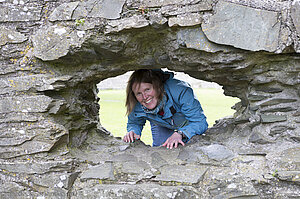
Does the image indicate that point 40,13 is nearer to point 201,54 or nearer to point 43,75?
point 43,75

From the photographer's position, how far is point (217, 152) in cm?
243

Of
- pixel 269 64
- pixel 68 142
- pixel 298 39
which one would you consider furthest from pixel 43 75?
pixel 298 39

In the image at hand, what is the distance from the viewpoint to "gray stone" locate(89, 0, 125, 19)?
217 centimetres

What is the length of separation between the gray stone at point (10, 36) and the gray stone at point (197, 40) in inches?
57.0

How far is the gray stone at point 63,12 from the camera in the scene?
7.36 feet

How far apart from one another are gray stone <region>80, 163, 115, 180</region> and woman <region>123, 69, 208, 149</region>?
0.67m

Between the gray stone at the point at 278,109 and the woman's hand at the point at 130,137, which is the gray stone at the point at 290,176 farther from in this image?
the woman's hand at the point at 130,137

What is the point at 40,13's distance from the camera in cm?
231

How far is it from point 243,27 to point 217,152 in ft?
3.78

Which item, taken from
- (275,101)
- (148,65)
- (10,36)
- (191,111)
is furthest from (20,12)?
(275,101)

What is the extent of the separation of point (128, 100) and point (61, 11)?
1394 mm

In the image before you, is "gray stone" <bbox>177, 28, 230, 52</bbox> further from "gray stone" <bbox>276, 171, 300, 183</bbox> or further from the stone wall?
"gray stone" <bbox>276, 171, 300, 183</bbox>

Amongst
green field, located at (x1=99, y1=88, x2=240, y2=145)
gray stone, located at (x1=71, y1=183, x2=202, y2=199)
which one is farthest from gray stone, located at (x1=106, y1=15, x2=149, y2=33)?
green field, located at (x1=99, y1=88, x2=240, y2=145)

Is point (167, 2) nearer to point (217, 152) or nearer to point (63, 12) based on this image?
point (63, 12)
